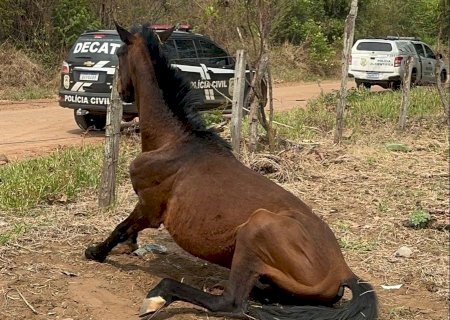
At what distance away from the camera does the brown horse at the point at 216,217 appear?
4.14m

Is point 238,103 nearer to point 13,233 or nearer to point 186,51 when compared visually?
point 13,233

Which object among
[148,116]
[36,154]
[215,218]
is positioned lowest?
[36,154]

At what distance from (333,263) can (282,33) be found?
28091 millimetres

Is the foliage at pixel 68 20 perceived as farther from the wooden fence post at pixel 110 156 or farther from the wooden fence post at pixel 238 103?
the wooden fence post at pixel 110 156

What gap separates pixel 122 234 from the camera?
16.8 feet

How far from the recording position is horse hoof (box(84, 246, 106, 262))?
5.18 m

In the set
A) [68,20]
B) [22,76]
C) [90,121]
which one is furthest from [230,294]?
[68,20]

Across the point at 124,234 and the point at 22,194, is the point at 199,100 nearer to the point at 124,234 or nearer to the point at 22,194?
the point at 124,234

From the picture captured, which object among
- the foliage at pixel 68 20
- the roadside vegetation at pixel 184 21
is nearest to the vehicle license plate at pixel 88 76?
the roadside vegetation at pixel 184 21

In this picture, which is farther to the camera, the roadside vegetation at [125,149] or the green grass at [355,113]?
the green grass at [355,113]

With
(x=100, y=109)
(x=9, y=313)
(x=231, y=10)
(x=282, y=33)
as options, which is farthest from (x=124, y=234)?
(x=282, y=33)

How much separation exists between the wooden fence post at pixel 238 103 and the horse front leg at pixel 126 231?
3.23 m

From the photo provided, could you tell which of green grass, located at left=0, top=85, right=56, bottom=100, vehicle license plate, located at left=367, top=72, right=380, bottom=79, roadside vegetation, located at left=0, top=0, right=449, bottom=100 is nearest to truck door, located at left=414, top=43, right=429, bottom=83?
roadside vegetation, located at left=0, top=0, right=449, bottom=100

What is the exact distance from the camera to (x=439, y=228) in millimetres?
6438
